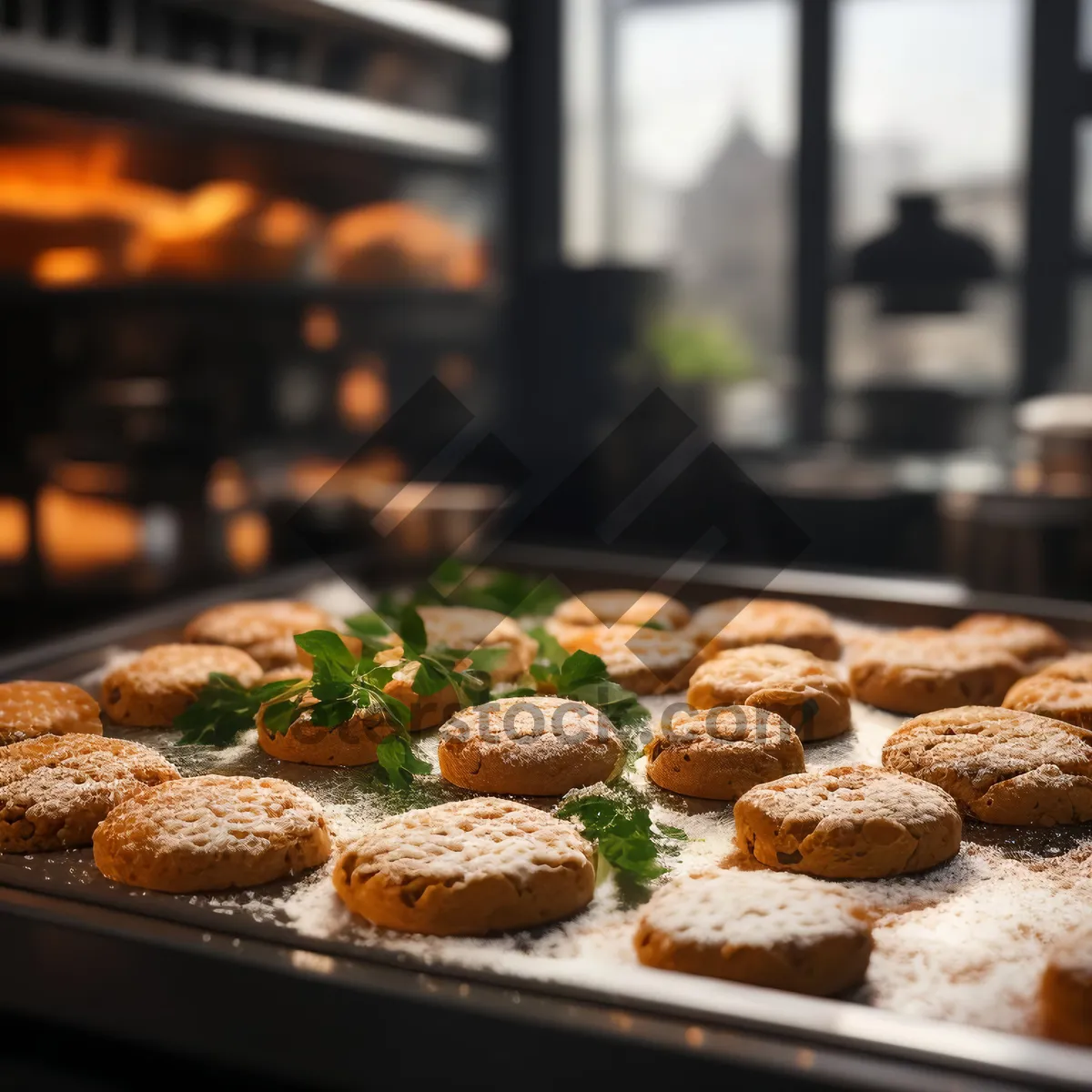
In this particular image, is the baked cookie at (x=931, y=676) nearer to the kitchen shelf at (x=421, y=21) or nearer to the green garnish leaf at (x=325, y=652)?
the green garnish leaf at (x=325, y=652)

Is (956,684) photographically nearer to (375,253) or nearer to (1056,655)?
(1056,655)

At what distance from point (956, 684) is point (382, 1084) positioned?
3.51 feet

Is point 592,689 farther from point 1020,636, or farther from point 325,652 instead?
point 1020,636

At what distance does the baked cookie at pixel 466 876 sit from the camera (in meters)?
1.11

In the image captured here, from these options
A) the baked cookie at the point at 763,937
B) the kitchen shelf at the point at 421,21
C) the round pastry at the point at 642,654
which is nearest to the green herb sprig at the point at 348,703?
the round pastry at the point at 642,654

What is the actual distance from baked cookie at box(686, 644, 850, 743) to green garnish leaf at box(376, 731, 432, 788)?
0.40m

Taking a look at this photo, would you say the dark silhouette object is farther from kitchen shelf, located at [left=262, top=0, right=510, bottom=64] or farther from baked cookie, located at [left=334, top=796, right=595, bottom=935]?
baked cookie, located at [left=334, top=796, right=595, bottom=935]

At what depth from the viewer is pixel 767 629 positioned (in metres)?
2.00

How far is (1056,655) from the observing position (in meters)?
1.97

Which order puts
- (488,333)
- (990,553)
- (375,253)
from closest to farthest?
(990,553) → (375,253) → (488,333)

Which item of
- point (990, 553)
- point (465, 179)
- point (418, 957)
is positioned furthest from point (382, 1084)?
point (465, 179)

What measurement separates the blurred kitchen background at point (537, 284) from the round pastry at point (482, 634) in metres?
0.44

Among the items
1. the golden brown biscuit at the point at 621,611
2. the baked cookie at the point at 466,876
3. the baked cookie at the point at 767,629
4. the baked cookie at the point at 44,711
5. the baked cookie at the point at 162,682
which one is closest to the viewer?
the baked cookie at the point at 466,876

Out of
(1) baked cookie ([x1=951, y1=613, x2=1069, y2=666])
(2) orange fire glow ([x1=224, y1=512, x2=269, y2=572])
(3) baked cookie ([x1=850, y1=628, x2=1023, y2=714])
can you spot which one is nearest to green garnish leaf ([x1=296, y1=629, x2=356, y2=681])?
(3) baked cookie ([x1=850, y1=628, x2=1023, y2=714])
